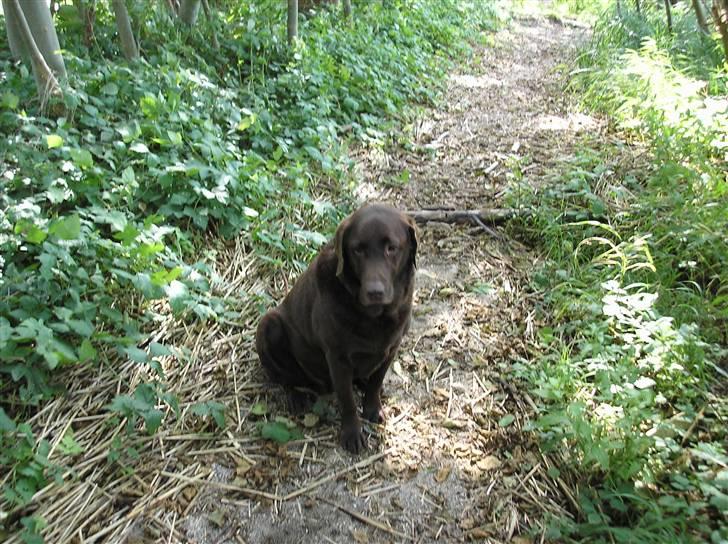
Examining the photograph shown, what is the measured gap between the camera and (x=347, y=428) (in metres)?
2.73

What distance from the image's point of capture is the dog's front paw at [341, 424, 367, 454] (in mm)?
2703

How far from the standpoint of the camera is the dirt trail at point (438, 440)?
235 centimetres

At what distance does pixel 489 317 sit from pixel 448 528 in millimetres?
1587

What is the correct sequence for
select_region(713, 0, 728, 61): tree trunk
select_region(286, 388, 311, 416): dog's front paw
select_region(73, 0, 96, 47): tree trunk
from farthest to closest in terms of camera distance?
select_region(73, 0, 96, 47): tree trunk < select_region(286, 388, 311, 416): dog's front paw < select_region(713, 0, 728, 61): tree trunk

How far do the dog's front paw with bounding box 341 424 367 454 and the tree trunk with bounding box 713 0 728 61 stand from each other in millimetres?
2167

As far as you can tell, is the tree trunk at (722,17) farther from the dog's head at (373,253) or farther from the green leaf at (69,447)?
the green leaf at (69,447)

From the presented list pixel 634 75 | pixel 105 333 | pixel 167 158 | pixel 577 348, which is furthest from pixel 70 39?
pixel 634 75

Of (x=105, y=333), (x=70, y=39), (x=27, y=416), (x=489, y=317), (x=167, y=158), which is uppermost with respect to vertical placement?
(x=70, y=39)

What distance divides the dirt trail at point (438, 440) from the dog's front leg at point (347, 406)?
0.21 ft

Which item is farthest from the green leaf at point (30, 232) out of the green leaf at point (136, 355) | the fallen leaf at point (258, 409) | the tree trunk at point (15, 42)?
the tree trunk at point (15, 42)

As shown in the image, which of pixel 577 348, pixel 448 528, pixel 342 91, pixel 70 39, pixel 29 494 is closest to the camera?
pixel 29 494

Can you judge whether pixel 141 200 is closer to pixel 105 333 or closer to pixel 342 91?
pixel 105 333

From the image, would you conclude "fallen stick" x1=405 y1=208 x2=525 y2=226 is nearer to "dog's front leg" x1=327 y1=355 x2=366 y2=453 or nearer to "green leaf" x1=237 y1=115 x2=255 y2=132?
"green leaf" x1=237 y1=115 x2=255 y2=132

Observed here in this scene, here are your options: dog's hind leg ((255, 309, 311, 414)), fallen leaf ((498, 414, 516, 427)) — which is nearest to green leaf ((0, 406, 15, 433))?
dog's hind leg ((255, 309, 311, 414))
